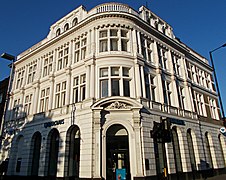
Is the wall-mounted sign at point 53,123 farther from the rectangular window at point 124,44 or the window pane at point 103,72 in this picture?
the rectangular window at point 124,44

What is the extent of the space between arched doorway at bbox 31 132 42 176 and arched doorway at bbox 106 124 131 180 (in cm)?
977

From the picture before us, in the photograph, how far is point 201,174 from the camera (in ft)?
70.5

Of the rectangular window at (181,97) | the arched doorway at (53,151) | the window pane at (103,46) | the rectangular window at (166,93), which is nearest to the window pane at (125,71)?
the window pane at (103,46)

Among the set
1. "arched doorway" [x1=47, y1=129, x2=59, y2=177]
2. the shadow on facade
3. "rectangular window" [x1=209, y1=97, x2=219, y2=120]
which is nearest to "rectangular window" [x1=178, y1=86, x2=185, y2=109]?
"rectangular window" [x1=209, y1=97, x2=219, y2=120]

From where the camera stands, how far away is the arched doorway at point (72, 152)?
17.8 metres

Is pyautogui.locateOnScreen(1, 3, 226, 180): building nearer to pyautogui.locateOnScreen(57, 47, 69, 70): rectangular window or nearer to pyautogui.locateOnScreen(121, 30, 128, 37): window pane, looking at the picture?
pyautogui.locateOnScreen(57, 47, 69, 70): rectangular window

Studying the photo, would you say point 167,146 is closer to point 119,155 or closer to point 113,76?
point 119,155

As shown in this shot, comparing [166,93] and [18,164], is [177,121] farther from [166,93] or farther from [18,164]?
[18,164]

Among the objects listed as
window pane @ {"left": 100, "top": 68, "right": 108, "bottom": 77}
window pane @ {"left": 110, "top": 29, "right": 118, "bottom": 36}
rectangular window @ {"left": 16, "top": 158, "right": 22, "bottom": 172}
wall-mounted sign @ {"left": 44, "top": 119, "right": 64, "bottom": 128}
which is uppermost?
window pane @ {"left": 110, "top": 29, "right": 118, "bottom": 36}

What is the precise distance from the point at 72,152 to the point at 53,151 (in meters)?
2.94

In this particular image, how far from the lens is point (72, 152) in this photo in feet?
60.8

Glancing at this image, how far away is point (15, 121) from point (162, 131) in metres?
22.5

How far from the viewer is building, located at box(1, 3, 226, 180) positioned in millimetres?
16609

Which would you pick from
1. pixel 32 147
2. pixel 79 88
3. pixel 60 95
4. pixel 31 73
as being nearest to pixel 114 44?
pixel 79 88
